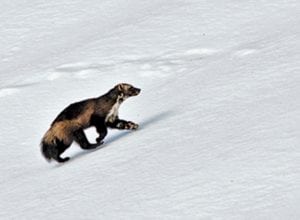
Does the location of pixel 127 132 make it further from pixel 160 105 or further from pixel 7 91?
pixel 7 91

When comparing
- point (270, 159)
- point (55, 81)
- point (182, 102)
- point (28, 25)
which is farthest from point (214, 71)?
point (28, 25)

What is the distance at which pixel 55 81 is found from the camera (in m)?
10.8

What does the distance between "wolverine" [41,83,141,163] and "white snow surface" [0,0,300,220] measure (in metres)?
0.12

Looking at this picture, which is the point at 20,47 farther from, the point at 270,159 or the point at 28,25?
the point at 270,159

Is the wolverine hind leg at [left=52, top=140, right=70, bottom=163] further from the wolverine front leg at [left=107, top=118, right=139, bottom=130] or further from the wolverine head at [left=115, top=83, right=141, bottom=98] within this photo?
the wolverine head at [left=115, top=83, right=141, bottom=98]

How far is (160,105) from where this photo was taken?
888 cm

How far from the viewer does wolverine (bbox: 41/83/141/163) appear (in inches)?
315

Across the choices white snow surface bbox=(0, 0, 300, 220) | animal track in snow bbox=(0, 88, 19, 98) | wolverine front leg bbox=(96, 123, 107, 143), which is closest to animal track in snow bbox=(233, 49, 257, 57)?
white snow surface bbox=(0, 0, 300, 220)

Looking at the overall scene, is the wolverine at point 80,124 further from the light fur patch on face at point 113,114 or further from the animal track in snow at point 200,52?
the animal track in snow at point 200,52

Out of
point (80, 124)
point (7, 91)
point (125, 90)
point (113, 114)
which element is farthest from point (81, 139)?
point (7, 91)

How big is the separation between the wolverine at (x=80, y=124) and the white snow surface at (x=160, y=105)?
0.12 m

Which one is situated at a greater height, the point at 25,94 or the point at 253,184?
the point at 25,94

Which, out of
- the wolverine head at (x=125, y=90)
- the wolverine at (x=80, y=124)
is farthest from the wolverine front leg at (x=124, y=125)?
the wolverine head at (x=125, y=90)

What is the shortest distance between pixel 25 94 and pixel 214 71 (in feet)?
7.13
